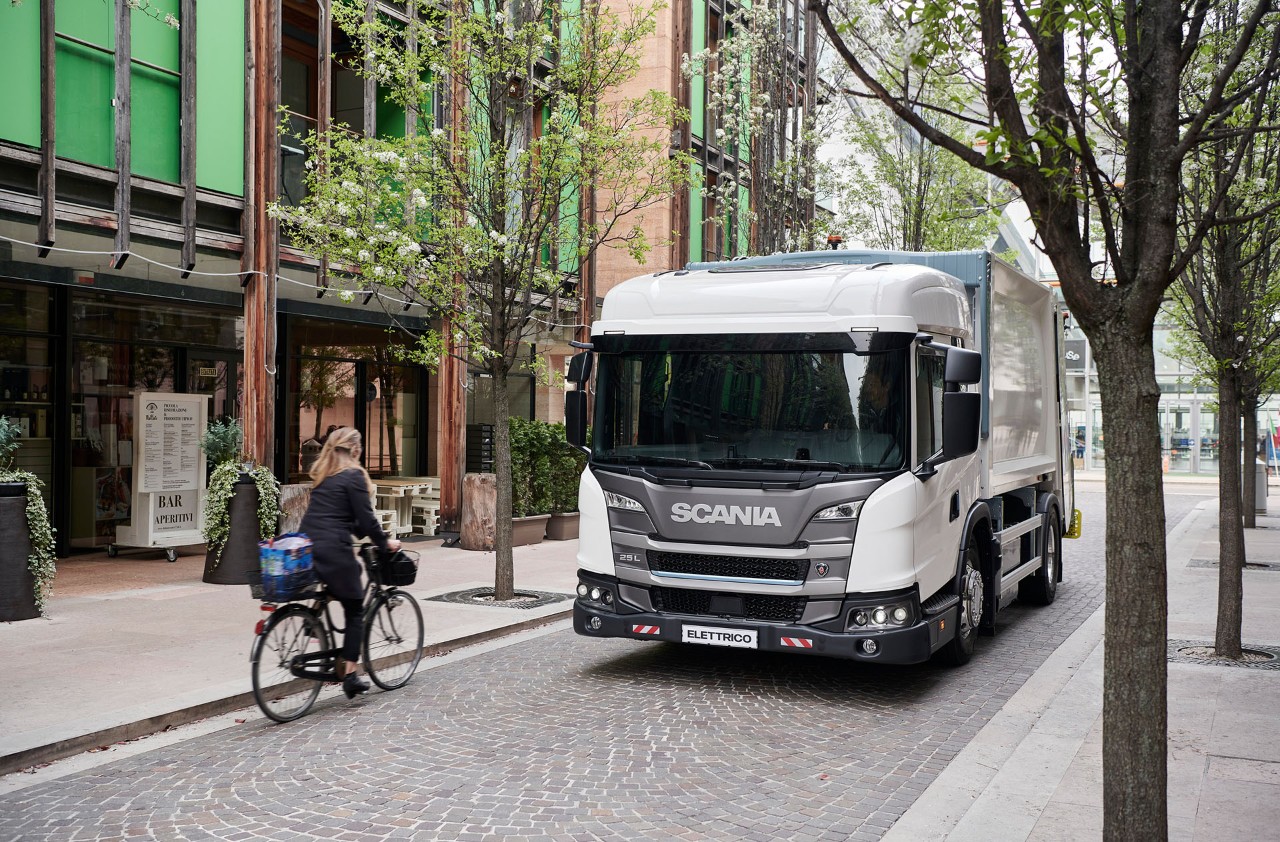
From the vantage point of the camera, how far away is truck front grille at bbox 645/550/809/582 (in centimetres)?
762

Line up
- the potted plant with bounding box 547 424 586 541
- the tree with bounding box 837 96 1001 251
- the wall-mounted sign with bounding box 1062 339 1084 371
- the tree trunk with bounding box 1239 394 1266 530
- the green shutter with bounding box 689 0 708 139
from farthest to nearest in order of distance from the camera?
the wall-mounted sign with bounding box 1062 339 1084 371
the green shutter with bounding box 689 0 708 139
the tree trunk with bounding box 1239 394 1266 530
the tree with bounding box 837 96 1001 251
the potted plant with bounding box 547 424 586 541

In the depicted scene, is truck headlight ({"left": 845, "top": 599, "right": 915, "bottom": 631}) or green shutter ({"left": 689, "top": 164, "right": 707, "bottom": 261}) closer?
truck headlight ({"left": 845, "top": 599, "right": 915, "bottom": 631})

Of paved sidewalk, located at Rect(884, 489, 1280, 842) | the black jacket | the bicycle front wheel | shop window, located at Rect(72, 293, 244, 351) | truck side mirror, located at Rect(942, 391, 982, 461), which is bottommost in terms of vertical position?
paved sidewalk, located at Rect(884, 489, 1280, 842)

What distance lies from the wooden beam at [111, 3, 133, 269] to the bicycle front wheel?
20.4 feet

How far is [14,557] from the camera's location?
9703mm

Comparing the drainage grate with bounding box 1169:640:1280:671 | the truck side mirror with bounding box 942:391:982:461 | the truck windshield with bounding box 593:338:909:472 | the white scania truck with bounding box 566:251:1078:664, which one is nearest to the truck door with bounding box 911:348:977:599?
the white scania truck with bounding box 566:251:1078:664

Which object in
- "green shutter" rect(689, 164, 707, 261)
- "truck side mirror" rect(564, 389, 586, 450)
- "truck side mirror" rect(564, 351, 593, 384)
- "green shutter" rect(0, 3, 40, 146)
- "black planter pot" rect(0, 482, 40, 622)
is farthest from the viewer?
"green shutter" rect(689, 164, 707, 261)

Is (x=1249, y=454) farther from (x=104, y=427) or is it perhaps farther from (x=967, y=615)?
(x=104, y=427)

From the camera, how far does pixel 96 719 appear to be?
6715mm

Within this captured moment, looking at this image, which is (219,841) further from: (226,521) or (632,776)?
(226,521)

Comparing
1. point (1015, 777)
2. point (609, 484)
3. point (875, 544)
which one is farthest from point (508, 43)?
point (1015, 777)

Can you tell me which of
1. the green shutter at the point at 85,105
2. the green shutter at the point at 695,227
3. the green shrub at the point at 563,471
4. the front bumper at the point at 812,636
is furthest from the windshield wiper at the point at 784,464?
the green shutter at the point at 695,227

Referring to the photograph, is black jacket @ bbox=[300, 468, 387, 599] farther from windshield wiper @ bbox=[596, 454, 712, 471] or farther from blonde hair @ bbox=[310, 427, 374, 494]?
windshield wiper @ bbox=[596, 454, 712, 471]

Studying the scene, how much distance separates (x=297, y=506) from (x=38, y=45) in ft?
19.2
